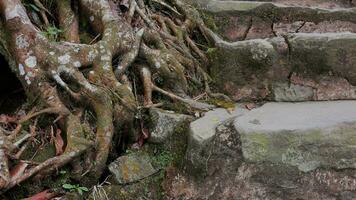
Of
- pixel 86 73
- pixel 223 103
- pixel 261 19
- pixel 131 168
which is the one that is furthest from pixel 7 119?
pixel 261 19

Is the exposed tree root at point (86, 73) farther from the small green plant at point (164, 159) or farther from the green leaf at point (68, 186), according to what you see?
the small green plant at point (164, 159)

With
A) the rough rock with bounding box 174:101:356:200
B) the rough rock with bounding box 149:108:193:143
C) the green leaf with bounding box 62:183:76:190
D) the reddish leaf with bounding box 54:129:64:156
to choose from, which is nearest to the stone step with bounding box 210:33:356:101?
the rough rock with bounding box 174:101:356:200

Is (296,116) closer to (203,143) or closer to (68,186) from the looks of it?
(203,143)

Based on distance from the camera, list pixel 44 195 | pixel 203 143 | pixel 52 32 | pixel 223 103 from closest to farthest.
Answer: pixel 44 195
pixel 203 143
pixel 52 32
pixel 223 103

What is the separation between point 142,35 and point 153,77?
0.42m

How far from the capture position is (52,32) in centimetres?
387

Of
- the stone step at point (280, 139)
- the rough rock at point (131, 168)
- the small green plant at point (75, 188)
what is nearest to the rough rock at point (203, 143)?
the stone step at point (280, 139)

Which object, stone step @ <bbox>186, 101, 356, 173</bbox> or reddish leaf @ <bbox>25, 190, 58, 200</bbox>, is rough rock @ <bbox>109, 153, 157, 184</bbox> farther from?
reddish leaf @ <bbox>25, 190, 58, 200</bbox>

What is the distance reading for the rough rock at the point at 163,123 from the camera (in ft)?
11.8

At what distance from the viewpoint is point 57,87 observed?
11.5 ft

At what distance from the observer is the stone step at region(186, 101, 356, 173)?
314 cm

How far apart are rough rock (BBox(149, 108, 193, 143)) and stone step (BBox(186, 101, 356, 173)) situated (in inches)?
6.1

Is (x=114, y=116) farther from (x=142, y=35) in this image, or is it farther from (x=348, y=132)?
(x=348, y=132)

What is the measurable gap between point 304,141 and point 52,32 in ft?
7.29
